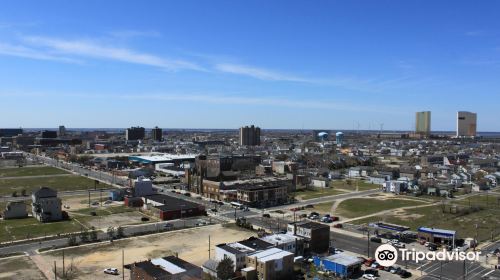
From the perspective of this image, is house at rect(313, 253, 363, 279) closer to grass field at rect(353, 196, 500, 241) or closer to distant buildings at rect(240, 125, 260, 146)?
grass field at rect(353, 196, 500, 241)

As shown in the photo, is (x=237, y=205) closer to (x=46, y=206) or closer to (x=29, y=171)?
(x=46, y=206)

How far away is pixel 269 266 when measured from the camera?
2748 centimetres

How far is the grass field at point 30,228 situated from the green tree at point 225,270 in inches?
792

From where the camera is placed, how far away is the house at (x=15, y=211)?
45.3 meters

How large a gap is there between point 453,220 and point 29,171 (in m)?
80.1

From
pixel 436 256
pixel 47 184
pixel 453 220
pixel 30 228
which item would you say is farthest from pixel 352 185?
pixel 47 184

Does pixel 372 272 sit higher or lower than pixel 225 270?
lower

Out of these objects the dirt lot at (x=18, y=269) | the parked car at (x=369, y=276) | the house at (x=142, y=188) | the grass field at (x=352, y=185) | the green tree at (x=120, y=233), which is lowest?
the parked car at (x=369, y=276)

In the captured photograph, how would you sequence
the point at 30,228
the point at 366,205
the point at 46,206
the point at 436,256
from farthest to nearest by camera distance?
the point at 366,205 → the point at 46,206 → the point at 30,228 → the point at 436,256

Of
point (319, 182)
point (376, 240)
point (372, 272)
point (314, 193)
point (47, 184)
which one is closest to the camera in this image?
point (372, 272)

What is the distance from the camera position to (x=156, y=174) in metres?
87.6

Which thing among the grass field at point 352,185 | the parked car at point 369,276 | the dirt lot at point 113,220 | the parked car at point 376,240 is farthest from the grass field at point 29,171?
the parked car at point 369,276

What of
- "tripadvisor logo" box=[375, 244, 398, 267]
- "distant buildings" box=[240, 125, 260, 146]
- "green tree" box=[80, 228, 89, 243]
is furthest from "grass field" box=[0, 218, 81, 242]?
"distant buildings" box=[240, 125, 260, 146]

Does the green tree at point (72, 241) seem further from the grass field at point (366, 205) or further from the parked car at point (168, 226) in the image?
the grass field at point (366, 205)
